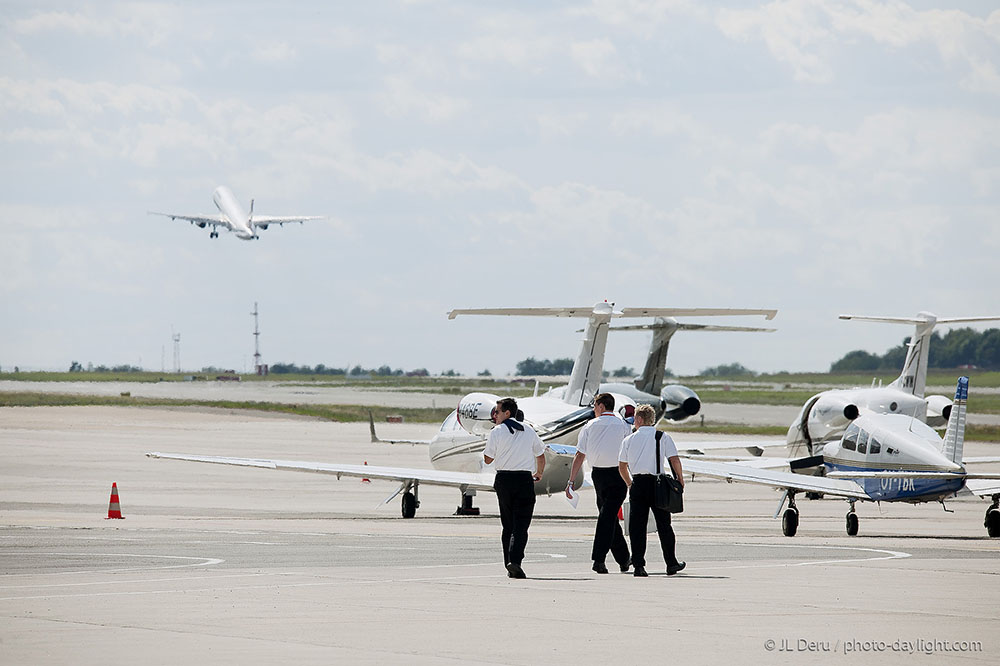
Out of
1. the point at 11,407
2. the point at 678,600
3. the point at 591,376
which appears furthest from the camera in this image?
the point at 11,407

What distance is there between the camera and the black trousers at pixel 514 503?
1739 cm

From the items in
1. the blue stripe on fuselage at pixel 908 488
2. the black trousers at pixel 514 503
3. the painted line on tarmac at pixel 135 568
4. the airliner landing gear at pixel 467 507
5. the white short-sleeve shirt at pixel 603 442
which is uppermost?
the white short-sleeve shirt at pixel 603 442

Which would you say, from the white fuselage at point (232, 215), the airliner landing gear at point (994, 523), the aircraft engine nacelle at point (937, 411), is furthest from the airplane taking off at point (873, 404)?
the white fuselage at point (232, 215)

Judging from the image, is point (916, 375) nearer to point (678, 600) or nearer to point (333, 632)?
point (678, 600)

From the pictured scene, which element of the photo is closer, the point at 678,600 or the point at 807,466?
the point at 678,600

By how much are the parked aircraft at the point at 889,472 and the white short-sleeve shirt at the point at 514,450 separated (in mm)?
8250

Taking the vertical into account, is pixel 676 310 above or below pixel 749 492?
above

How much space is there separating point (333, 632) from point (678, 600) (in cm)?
391

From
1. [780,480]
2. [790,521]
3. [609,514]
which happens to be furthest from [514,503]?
[780,480]

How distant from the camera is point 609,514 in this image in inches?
717

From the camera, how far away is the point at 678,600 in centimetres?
1485

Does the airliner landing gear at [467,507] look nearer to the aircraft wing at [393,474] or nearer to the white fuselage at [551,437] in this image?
the white fuselage at [551,437]

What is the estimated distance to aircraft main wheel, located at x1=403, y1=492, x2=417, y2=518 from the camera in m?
30.8

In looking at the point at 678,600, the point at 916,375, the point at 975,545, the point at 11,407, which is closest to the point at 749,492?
the point at 916,375
